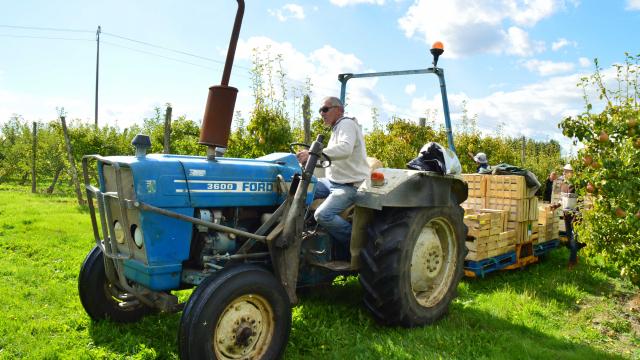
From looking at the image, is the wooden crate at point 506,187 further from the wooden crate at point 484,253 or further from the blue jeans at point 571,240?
the blue jeans at point 571,240

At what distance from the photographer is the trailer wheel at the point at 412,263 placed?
3986mm

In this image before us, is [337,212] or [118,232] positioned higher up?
[337,212]

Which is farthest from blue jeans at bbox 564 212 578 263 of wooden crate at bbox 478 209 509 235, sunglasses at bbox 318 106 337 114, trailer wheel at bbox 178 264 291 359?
trailer wheel at bbox 178 264 291 359

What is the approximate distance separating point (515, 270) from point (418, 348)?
344 centimetres

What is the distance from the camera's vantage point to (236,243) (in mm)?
3641

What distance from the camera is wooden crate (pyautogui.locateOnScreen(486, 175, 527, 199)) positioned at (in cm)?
654

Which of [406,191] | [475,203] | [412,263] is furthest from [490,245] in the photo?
[406,191]

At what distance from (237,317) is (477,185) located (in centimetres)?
482

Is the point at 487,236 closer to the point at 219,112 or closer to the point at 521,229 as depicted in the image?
the point at 521,229

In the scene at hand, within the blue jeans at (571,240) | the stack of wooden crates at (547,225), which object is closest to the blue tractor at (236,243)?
the stack of wooden crates at (547,225)

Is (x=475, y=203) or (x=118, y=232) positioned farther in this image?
(x=475, y=203)

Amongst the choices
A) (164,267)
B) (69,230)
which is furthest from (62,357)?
(69,230)

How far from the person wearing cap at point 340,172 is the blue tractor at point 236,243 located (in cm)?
9

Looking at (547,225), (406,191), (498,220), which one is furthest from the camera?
(547,225)
